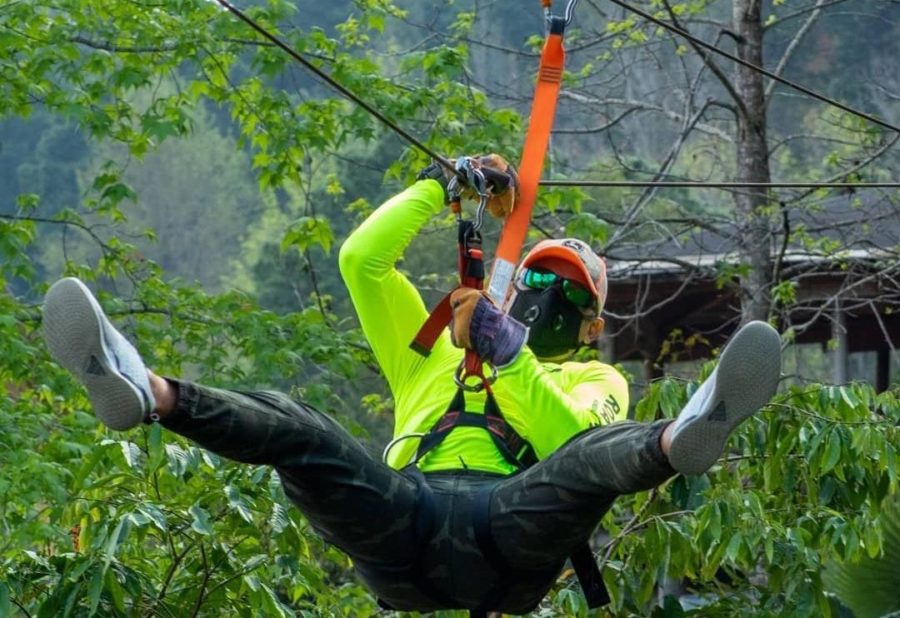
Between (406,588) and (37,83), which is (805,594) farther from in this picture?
(37,83)

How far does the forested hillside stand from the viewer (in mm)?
4930

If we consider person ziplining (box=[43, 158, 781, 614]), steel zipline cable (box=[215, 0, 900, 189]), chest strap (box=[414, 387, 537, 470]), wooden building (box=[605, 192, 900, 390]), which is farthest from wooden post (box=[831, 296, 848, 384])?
chest strap (box=[414, 387, 537, 470])

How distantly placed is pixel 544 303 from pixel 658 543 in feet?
3.64

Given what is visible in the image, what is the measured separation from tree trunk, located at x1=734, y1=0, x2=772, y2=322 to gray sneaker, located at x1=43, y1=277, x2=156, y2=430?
6748 millimetres

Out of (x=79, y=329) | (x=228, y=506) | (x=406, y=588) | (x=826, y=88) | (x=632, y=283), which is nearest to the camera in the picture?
(x=79, y=329)

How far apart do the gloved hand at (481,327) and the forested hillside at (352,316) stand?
1.06 m

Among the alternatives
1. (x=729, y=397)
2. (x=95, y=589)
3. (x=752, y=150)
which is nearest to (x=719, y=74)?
(x=752, y=150)

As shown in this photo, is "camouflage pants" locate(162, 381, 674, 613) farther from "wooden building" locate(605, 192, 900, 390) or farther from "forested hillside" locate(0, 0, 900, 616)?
"wooden building" locate(605, 192, 900, 390)

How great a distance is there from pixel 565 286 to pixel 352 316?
25.3 feet

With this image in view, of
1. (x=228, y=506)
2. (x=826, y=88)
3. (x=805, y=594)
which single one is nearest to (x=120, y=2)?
(x=228, y=506)

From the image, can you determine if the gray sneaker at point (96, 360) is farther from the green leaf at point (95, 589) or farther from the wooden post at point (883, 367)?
the wooden post at point (883, 367)

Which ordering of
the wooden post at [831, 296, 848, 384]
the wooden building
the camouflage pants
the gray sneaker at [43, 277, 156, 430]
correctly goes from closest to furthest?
the gray sneaker at [43, 277, 156, 430] → the camouflage pants → the wooden building → the wooden post at [831, 296, 848, 384]

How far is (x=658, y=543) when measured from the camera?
5195 mm

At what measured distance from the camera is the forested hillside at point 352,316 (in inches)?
194
